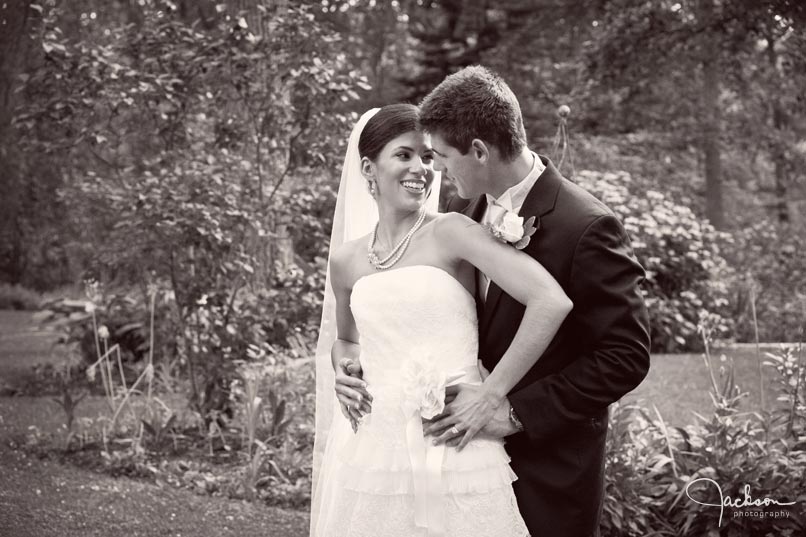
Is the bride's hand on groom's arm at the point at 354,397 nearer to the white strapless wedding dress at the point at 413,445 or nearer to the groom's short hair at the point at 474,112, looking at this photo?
the white strapless wedding dress at the point at 413,445

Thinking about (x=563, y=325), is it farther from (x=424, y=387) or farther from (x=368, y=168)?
(x=368, y=168)

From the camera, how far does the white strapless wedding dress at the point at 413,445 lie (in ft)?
8.13

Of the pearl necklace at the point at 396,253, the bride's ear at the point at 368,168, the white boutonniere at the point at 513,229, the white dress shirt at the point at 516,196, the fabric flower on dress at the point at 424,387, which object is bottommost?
the fabric flower on dress at the point at 424,387

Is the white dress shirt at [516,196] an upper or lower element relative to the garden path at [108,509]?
upper

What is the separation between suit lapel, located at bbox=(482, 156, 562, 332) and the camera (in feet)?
8.05

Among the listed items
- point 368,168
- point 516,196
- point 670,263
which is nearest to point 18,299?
point 670,263

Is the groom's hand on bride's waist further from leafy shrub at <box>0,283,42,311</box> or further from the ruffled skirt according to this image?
leafy shrub at <box>0,283,42,311</box>

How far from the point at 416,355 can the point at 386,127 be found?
0.80 m

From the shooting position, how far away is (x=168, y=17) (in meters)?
6.92

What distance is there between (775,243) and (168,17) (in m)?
11.1

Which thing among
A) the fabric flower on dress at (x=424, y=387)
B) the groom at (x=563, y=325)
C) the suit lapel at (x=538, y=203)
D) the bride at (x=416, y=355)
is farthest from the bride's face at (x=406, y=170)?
the fabric flower on dress at (x=424, y=387)

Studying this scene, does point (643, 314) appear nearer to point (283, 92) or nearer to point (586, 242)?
point (586, 242)

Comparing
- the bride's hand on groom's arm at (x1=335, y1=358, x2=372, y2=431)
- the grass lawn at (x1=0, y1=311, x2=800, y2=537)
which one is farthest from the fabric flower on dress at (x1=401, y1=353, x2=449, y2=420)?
the grass lawn at (x1=0, y1=311, x2=800, y2=537)

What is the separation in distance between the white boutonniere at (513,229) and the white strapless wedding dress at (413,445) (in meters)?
0.29
